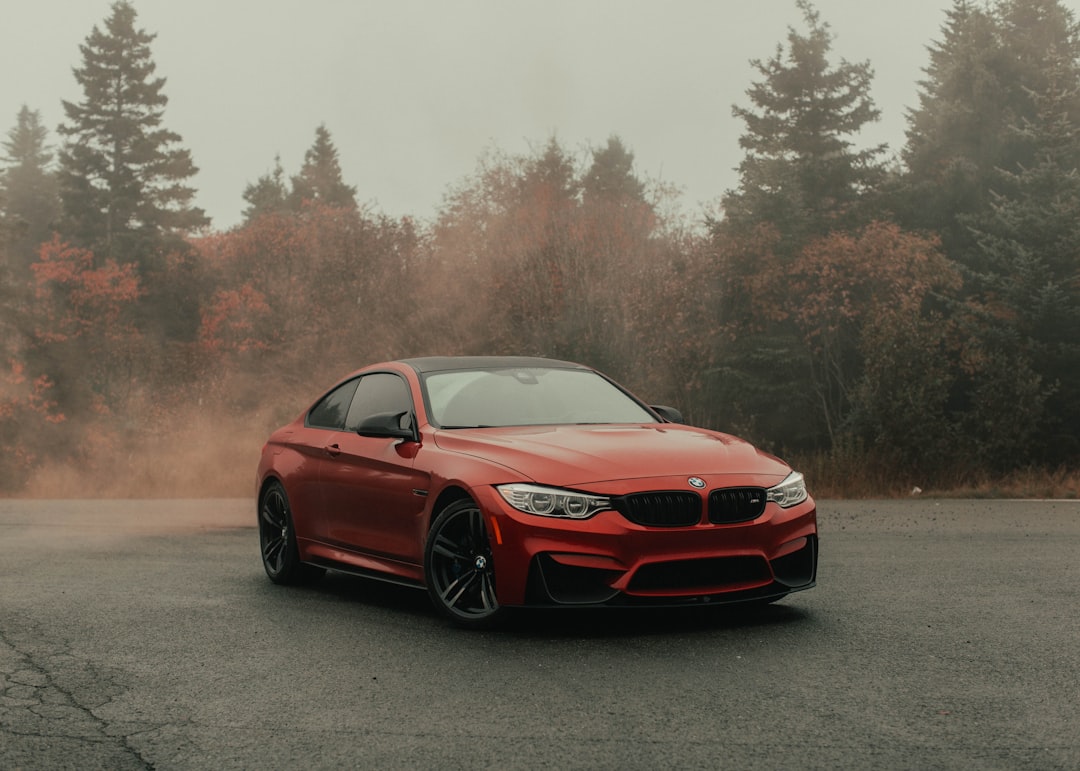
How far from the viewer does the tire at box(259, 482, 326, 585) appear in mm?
9758

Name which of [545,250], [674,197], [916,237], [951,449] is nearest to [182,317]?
[674,197]

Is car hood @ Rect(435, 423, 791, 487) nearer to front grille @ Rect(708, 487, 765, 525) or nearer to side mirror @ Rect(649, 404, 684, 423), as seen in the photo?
front grille @ Rect(708, 487, 765, 525)

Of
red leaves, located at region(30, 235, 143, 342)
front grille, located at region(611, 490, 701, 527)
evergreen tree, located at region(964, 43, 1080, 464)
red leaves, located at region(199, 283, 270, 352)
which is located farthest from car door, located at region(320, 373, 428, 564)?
red leaves, located at region(30, 235, 143, 342)

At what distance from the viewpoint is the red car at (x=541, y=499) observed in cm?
714

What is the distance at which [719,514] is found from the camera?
7.36 meters

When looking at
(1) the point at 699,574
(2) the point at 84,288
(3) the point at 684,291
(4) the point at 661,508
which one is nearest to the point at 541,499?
(4) the point at 661,508

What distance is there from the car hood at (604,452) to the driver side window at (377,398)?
0.80 metres

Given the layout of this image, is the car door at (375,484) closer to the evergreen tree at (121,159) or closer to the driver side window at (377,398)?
the driver side window at (377,398)

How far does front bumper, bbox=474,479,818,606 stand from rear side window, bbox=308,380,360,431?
2.53m

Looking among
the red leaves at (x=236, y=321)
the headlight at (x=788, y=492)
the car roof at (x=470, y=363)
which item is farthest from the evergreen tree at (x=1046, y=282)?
the red leaves at (x=236, y=321)

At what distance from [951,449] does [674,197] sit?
2336 centimetres

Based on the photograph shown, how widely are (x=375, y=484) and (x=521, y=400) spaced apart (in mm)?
1059

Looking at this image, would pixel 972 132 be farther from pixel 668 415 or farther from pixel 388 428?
pixel 388 428

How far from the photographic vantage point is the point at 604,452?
7535 mm
